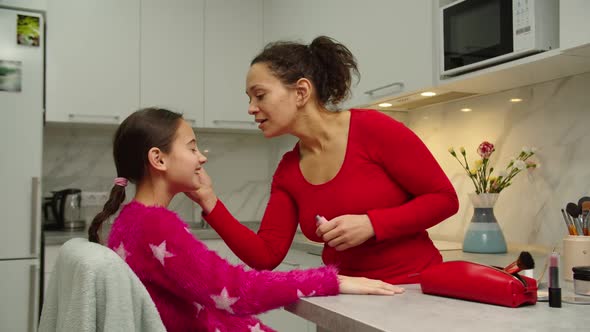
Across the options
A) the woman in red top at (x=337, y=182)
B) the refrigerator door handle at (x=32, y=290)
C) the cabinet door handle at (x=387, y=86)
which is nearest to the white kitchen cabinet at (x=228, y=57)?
the cabinet door handle at (x=387, y=86)

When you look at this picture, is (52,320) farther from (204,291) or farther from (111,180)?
(111,180)

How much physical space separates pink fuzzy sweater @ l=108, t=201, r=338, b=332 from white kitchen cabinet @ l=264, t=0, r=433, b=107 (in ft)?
4.03

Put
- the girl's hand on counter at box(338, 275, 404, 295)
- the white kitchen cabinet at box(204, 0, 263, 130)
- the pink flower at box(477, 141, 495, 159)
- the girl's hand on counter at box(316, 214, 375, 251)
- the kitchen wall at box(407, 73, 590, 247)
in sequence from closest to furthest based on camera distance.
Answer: the girl's hand on counter at box(338, 275, 404, 295), the girl's hand on counter at box(316, 214, 375, 251), the kitchen wall at box(407, 73, 590, 247), the pink flower at box(477, 141, 495, 159), the white kitchen cabinet at box(204, 0, 263, 130)

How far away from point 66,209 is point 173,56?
3.37 feet

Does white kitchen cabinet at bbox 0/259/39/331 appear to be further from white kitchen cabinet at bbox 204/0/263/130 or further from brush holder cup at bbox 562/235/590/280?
brush holder cup at bbox 562/235/590/280

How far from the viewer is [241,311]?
114 cm

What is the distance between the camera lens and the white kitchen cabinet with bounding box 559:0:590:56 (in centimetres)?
149

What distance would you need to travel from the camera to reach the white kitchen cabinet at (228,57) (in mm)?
3318

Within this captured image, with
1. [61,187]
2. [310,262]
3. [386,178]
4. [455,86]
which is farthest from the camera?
[61,187]

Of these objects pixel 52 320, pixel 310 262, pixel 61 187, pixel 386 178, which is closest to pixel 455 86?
pixel 386 178

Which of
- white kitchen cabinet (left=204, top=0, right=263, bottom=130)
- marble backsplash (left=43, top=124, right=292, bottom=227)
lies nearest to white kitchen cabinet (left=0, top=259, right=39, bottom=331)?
marble backsplash (left=43, top=124, right=292, bottom=227)

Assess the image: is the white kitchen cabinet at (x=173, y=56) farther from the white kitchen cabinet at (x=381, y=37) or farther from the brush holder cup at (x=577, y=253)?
the brush holder cup at (x=577, y=253)

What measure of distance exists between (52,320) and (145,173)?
428 millimetres

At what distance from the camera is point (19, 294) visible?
8.75 feet
